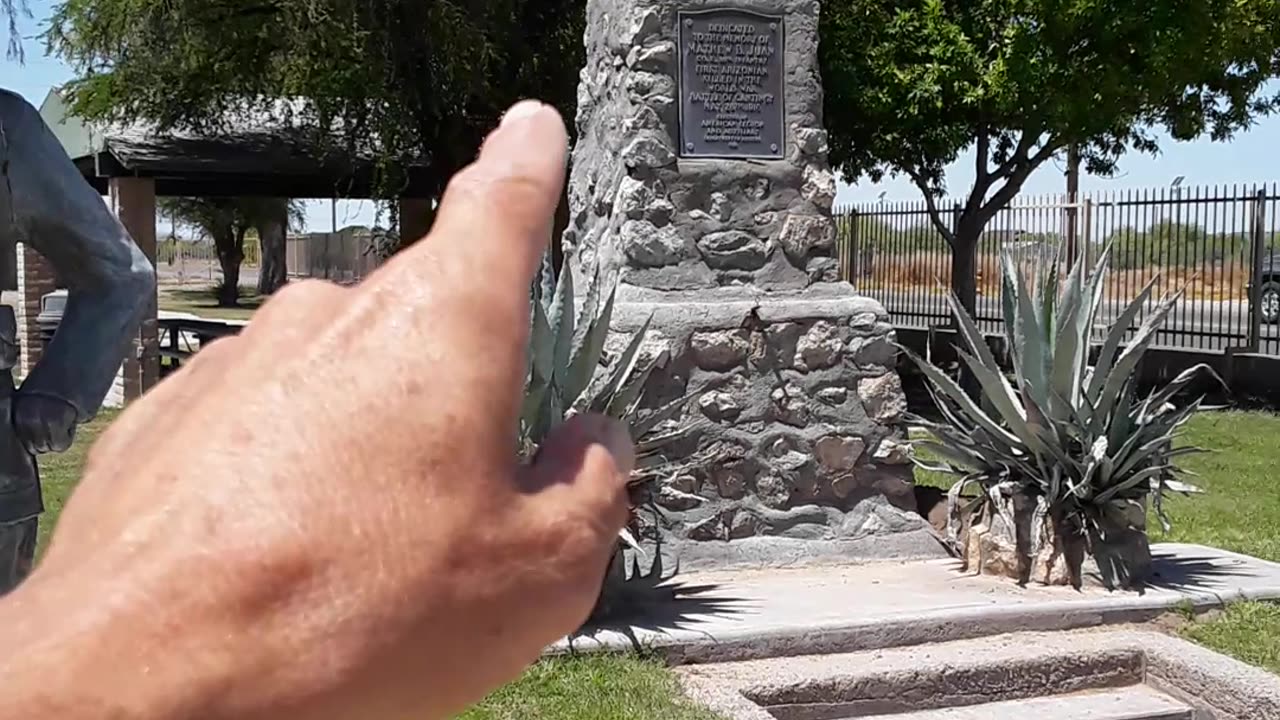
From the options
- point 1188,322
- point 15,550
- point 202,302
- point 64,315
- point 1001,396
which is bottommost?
point 202,302

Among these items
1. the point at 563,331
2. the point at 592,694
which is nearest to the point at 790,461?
the point at 563,331

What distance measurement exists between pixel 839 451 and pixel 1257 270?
34.0ft

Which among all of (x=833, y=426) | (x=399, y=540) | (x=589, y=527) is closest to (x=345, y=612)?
(x=399, y=540)

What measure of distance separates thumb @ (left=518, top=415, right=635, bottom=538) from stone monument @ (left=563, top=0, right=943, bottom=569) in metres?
5.65

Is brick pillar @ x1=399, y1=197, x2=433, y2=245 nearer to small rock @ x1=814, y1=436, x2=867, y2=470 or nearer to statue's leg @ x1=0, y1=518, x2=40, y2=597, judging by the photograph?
small rock @ x1=814, y1=436, x2=867, y2=470

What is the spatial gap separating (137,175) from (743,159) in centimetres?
882

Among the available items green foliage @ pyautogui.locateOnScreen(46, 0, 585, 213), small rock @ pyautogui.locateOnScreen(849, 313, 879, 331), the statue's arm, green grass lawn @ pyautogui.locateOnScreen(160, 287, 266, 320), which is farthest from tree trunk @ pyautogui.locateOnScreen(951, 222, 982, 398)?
green grass lawn @ pyautogui.locateOnScreen(160, 287, 266, 320)

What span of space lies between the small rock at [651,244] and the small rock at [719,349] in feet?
1.37

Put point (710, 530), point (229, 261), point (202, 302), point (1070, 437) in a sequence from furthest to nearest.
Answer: point (202, 302) → point (229, 261) → point (710, 530) → point (1070, 437)

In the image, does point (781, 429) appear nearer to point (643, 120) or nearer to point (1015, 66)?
point (643, 120)

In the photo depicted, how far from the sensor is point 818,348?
702cm

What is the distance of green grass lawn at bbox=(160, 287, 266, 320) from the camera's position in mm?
37031

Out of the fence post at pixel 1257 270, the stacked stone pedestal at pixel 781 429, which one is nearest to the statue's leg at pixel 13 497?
the stacked stone pedestal at pixel 781 429

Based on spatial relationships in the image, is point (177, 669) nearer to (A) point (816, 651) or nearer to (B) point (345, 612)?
(B) point (345, 612)
